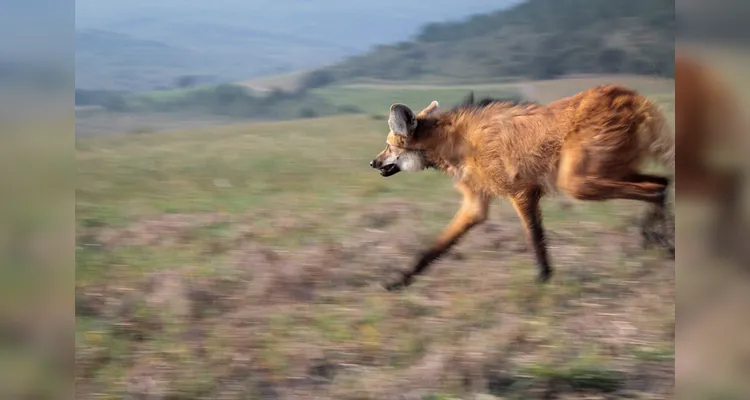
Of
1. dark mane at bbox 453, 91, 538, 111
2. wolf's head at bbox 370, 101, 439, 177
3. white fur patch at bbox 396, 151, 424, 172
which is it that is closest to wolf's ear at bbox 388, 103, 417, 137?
wolf's head at bbox 370, 101, 439, 177

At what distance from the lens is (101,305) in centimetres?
318

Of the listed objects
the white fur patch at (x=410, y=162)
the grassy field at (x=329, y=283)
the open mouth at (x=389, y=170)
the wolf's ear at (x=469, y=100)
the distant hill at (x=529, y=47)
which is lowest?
the grassy field at (x=329, y=283)

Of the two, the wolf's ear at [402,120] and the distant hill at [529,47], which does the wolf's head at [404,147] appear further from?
the distant hill at [529,47]

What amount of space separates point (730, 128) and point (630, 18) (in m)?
0.91

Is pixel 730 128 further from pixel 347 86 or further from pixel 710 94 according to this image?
pixel 347 86

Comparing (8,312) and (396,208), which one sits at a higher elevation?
(396,208)

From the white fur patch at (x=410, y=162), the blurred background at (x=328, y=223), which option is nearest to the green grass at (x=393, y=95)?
the blurred background at (x=328, y=223)

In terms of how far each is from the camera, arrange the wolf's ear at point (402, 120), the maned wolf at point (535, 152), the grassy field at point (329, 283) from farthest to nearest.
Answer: the wolf's ear at point (402, 120), the maned wolf at point (535, 152), the grassy field at point (329, 283)

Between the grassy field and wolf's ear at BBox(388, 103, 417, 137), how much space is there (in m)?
0.07

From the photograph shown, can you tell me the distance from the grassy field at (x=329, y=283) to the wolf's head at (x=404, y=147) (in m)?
0.04

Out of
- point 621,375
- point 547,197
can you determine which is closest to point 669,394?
point 621,375

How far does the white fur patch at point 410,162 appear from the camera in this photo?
11.5 feet

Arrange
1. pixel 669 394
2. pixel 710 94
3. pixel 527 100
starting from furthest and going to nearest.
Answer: pixel 527 100, pixel 669 394, pixel 710 94

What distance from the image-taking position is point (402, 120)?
3422 millimetres
